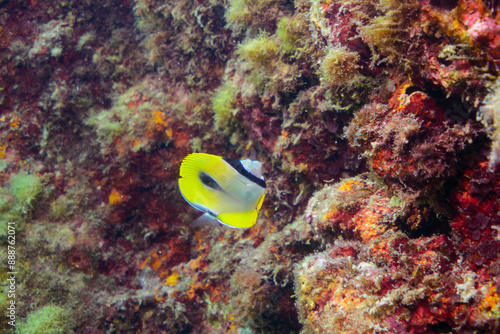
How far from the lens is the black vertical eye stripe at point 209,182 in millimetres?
2078

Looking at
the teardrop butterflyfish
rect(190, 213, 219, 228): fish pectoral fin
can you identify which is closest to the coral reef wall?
the teardrop butterflyfish

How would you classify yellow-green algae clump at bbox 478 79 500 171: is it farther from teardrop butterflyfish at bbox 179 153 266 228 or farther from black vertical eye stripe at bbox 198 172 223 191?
black vertical eye stripe at bbox 198 172 223 191

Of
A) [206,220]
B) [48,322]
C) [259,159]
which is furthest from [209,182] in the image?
[48,322]

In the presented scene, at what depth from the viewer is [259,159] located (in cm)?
365

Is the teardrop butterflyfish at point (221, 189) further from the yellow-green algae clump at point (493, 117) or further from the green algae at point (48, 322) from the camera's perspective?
the green algae at point (48, 322)

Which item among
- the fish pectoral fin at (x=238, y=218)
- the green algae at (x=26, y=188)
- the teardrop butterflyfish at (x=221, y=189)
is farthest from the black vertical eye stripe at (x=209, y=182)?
the green algae at (x=26, y=188)

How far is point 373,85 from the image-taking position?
7.50 ft

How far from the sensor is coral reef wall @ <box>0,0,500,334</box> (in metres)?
1.63

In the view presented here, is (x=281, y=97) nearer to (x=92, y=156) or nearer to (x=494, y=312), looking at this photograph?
(x=494, y=312)

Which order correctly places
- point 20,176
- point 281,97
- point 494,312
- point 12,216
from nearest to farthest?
1. point 494,312
2. point 281,97
3. point 12,216
4. point 20,176

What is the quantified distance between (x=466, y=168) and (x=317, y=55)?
74.5 inches

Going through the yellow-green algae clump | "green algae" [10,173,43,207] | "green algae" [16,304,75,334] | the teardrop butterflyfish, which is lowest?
"green algae" [16,304,75,334]

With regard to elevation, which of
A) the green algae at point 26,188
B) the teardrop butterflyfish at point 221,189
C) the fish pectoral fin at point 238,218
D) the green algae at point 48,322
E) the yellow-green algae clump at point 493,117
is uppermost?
the yellow-green algae clump at point 493,117

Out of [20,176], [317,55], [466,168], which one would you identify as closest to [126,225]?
[20,176]
